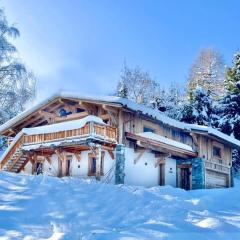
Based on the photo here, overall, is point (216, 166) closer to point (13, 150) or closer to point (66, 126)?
point (66, 126)

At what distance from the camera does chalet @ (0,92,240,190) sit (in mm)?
22375

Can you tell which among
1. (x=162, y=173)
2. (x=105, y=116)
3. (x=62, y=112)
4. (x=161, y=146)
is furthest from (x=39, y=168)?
(x=161, y=146)

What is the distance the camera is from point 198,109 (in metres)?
39.1

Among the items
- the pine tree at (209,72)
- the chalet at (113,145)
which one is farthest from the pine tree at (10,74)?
the pine tree at (209,72)

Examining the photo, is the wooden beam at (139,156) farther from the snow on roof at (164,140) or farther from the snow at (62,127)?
the snow at (62,127)

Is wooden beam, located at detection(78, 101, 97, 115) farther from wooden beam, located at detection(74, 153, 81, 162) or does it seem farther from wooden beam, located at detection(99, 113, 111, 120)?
wooden beam, located at detection(74, 153, 81, 162)

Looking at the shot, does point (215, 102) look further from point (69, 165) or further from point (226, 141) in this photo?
point (69, 165)

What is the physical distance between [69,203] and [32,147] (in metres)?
13.3

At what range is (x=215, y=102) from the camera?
40.7m

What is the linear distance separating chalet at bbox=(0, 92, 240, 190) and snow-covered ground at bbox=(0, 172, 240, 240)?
7327 mm

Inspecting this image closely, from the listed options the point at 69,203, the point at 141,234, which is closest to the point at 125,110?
the point at 69,203

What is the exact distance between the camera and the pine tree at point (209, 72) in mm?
47781

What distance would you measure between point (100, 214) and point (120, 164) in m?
A: 11.6

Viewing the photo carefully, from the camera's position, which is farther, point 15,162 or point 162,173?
point 162,173
